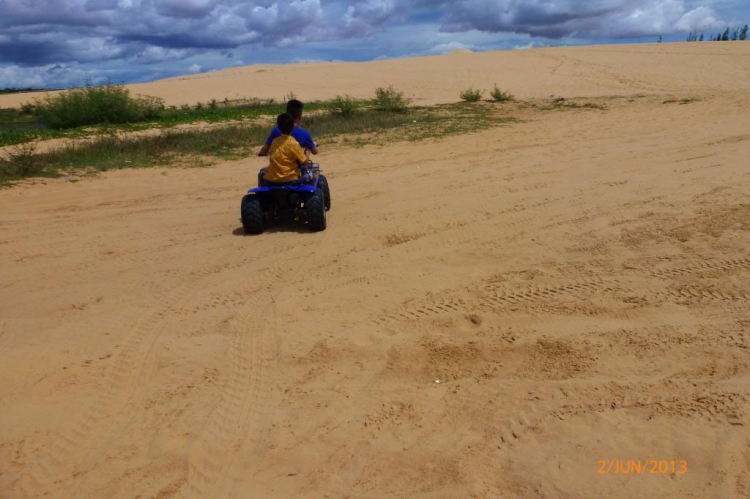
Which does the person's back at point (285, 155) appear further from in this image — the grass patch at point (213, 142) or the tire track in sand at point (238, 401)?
the grass patch at point (213, 142)

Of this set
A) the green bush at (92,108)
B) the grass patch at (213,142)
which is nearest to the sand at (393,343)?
the grass patch at (213,142)

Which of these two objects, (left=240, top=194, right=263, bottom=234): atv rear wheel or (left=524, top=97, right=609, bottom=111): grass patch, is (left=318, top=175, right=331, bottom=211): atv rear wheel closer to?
(left=240, top=194, right=263, bottom=234): atv rear wheel

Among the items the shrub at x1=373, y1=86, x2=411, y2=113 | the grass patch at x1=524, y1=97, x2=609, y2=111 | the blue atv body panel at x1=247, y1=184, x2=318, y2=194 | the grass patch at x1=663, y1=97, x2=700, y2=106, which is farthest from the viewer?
the shrub at x1=373, y1=86, x2=411, y2=113

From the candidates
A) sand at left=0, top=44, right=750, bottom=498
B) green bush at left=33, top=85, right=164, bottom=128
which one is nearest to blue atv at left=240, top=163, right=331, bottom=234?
sand at left=0, top=44, right=750, bottom=498

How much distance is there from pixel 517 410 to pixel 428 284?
6.54 feet

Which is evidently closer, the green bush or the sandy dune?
the green bush

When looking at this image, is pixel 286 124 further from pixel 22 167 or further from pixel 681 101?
pixel 681 101

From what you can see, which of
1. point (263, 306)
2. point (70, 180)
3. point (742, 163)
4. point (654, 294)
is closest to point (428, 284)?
point (263, 306)

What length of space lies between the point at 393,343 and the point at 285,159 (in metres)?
3.33

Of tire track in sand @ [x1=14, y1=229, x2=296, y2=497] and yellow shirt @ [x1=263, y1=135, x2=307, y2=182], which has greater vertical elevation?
yellow shirt @ [x1=263, y1=135, x2=307, y2=182]

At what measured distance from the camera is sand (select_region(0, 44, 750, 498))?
313cm
